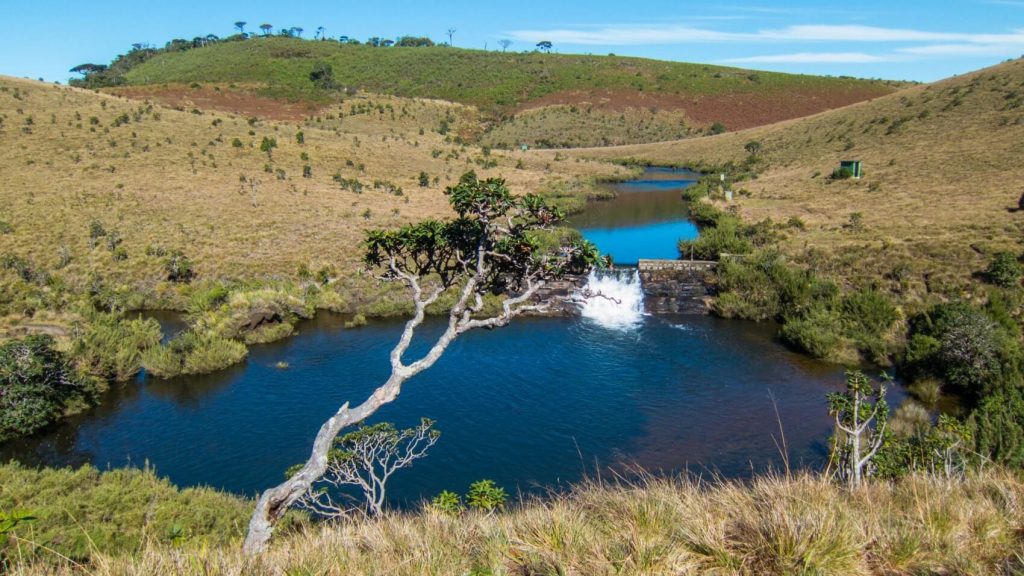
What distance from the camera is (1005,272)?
101ft

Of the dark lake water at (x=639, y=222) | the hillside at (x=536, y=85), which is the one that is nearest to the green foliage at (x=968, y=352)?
the dark lake water at (x=639, y=222)

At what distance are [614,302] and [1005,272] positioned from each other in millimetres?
18815

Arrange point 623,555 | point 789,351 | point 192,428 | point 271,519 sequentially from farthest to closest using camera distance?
point 789,351 < point 192,428 < point 271,519 < point 623,555

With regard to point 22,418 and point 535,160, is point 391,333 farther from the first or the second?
point 535,160

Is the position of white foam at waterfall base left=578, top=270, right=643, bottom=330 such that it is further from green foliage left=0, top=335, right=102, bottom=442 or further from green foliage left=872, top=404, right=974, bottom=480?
green foliage left=0, top=335, right=102, bottom=442

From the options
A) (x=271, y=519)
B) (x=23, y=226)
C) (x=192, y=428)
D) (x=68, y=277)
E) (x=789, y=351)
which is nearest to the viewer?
(x=271, y=519)

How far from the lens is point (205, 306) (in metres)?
32.4

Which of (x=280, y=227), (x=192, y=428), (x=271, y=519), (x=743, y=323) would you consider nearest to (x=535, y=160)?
(x=280, y=227)

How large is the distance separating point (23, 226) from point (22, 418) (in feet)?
96.9

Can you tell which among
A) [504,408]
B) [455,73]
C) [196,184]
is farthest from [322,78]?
[504,408]

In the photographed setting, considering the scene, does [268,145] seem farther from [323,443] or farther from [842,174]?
[323,443]

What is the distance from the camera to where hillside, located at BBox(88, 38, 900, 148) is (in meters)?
115

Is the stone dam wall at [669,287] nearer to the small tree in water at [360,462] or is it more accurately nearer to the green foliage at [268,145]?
the small tree in water at [360,462]

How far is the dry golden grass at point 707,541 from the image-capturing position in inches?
241
